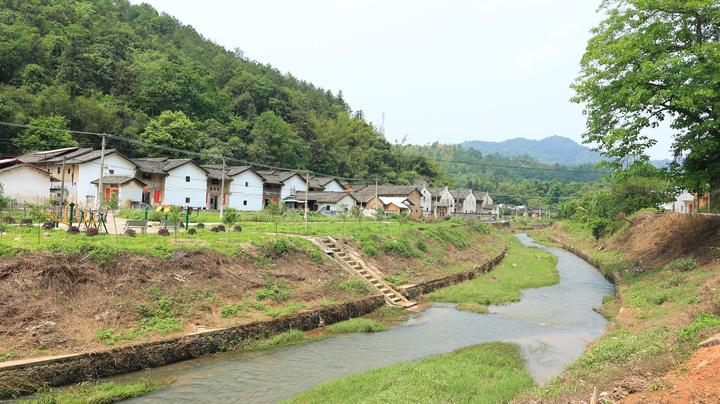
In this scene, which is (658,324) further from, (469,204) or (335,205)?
(469,204)

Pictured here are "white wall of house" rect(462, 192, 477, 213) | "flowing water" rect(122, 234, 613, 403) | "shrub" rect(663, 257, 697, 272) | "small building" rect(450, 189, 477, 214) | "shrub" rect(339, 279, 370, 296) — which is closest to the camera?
"flowing water" rect(122, 234, 613, 403)

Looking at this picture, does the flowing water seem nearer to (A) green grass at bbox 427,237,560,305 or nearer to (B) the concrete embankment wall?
(B) the concrete embankment wall

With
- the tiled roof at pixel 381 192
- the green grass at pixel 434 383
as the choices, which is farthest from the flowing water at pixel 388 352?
the tiled roof at pixel 381 192

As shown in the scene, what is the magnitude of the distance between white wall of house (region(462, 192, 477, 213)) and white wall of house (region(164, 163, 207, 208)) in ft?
198

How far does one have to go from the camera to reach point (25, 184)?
1540 inches

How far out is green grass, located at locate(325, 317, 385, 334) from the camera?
1636 centimetres

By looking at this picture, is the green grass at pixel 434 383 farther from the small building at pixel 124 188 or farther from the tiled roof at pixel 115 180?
the tiled roof at pixel 115 180

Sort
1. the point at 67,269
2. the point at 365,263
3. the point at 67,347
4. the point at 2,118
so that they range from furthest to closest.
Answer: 1. the point at 2,118
2. the point at 365,263
3. the point at 67,269
4. the point at 67,347

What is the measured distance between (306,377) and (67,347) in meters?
6.14

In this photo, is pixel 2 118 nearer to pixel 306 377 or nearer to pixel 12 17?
pixel 12 17

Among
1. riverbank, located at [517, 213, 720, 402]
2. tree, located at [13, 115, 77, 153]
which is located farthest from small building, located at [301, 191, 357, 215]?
riverbank, located at [517, 213, 720, 402]

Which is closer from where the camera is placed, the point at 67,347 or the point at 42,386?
the point at 42,386

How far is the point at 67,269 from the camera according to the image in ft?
44.4

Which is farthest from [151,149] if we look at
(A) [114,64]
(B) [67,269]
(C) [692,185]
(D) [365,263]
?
(C) [692,185]
